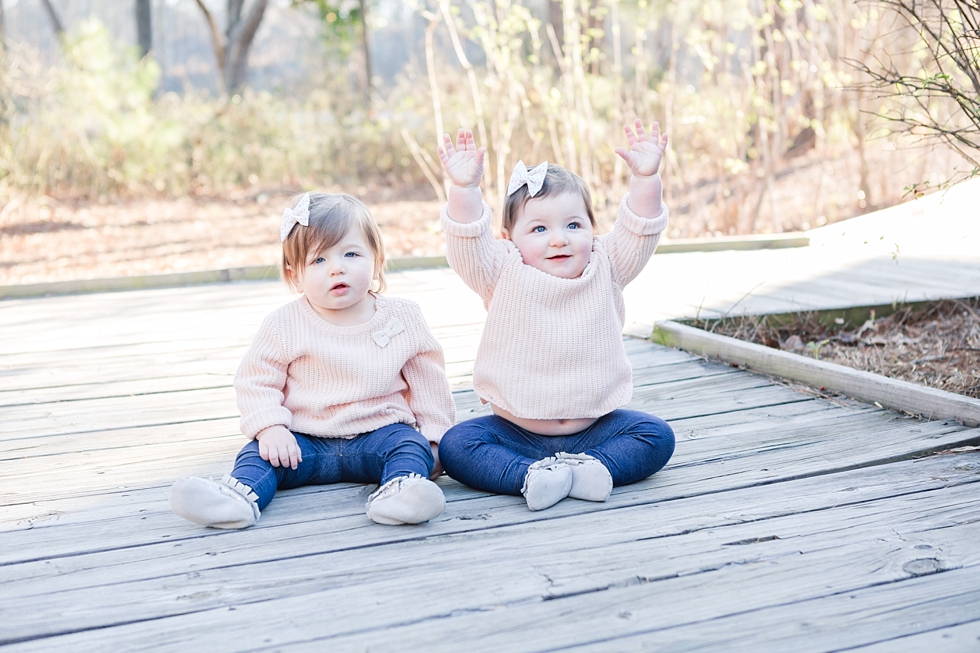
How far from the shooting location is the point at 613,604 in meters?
1.62

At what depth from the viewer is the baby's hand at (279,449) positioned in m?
2.21

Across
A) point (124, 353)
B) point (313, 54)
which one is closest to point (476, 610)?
point (124, 353)

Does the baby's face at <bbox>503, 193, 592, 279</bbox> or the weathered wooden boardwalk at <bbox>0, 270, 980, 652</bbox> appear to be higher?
the baby's face at <bbox>503, 193, 592, 279</bbox>

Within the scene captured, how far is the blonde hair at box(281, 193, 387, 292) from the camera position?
232cm

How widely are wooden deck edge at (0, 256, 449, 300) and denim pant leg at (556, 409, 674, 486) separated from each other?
3.59 metres

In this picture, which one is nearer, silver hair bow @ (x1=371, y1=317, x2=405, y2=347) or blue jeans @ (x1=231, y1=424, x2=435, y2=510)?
blue jeans @ (x1=231, y1=424, x2=435, y2=510)

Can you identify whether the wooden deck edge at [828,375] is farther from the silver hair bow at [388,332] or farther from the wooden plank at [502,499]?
the silver hair bow at [388,332]

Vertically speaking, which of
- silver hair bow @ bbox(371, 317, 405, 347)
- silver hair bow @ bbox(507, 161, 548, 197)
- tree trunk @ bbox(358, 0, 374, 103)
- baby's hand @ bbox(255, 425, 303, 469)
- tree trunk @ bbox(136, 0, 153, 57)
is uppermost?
tree trunk @ bbox(136, 0, 153, 57)

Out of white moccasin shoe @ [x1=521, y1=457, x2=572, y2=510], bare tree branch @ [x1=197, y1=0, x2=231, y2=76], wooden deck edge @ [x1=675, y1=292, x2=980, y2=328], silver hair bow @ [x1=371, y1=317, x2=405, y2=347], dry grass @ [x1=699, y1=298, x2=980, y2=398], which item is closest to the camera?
white moccasin shoe @ [x1=521, y1=457, x2=572, y2=510]

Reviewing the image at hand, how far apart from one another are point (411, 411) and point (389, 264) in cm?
388

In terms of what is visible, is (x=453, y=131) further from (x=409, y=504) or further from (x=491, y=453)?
(x=409, y=504)

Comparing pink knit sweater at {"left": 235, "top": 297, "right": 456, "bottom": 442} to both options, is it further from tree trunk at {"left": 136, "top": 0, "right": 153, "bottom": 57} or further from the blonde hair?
tree trunk at {"left": 136, "top": 0, "right": 153, "bottom": 57}

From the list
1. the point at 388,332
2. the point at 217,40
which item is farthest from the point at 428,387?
the point at 217,40

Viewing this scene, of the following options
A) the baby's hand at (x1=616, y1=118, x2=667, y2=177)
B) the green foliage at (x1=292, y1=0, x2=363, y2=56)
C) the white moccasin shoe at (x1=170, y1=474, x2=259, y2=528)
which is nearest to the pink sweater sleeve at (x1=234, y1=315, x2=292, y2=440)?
the white moccasin shoe at (x1=170, y1=474, x2=259, y2=528)
